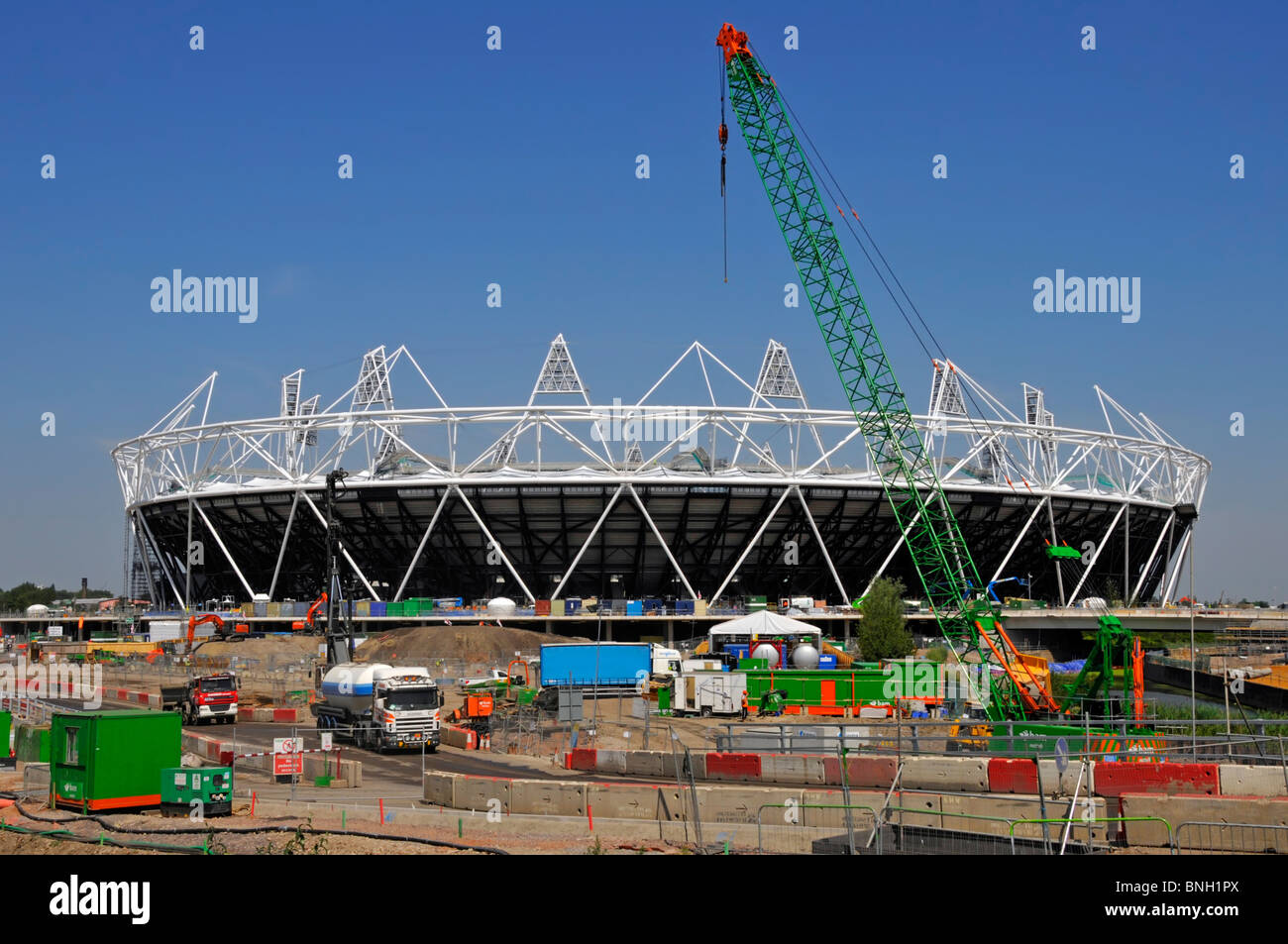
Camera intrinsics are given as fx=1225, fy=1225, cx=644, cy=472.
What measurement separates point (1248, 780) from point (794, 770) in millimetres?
9447

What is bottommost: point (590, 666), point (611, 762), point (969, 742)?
point (590, 666)

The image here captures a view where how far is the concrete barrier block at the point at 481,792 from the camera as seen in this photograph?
24761mm

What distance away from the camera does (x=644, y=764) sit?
30031 millimetres

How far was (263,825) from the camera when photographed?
2191 cm

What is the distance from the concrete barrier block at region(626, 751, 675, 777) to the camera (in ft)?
97.5

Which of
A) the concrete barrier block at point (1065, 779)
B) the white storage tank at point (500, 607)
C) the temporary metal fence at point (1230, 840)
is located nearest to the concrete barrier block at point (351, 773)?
the concrete barrier block at point (1065, 779)

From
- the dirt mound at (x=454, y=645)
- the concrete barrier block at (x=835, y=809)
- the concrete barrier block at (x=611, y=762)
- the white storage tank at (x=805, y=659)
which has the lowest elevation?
the dirt mound at (x=454, y=645)

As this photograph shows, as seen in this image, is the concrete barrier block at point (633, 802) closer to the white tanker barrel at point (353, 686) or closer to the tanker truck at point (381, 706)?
the tanker truck at point (381, 706)

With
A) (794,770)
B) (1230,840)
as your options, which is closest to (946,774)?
(794,770)

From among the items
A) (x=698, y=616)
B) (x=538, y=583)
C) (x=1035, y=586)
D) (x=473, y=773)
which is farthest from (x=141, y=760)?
(x=1035, y=586)

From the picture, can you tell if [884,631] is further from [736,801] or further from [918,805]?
[736,801]

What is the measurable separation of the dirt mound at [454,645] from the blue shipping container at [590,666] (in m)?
15.8

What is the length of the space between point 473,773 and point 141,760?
30.1 ft
